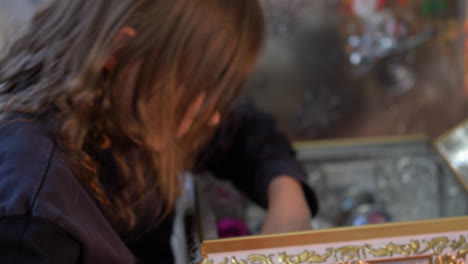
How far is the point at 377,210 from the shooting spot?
86 cm

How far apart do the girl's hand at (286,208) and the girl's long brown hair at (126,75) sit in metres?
0.15

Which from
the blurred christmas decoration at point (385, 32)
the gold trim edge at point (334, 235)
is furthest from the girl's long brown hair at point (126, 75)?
the blurred christmas decoration at point (385, 32)

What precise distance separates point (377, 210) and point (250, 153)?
0.86 feet

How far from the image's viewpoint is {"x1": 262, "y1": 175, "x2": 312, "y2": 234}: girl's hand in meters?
0.63

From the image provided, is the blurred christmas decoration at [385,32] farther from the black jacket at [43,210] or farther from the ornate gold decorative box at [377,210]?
the black jacket at [43,210]

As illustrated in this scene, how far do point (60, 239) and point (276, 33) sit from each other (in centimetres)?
74

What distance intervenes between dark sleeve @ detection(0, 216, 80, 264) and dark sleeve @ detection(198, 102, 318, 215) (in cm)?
40

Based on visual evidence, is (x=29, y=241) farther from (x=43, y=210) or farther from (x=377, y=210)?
(x=377, y=210)

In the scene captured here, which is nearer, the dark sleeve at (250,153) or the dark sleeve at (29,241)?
the dark sleeve at (29,241)

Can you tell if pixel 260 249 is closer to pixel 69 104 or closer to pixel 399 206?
pixel 69 104

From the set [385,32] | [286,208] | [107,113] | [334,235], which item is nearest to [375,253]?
[334,235]

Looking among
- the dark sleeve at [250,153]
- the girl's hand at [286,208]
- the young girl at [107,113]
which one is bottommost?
the girl's hand at [286,208]

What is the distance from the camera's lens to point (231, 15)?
542 mm

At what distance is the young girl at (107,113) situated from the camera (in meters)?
0.41
